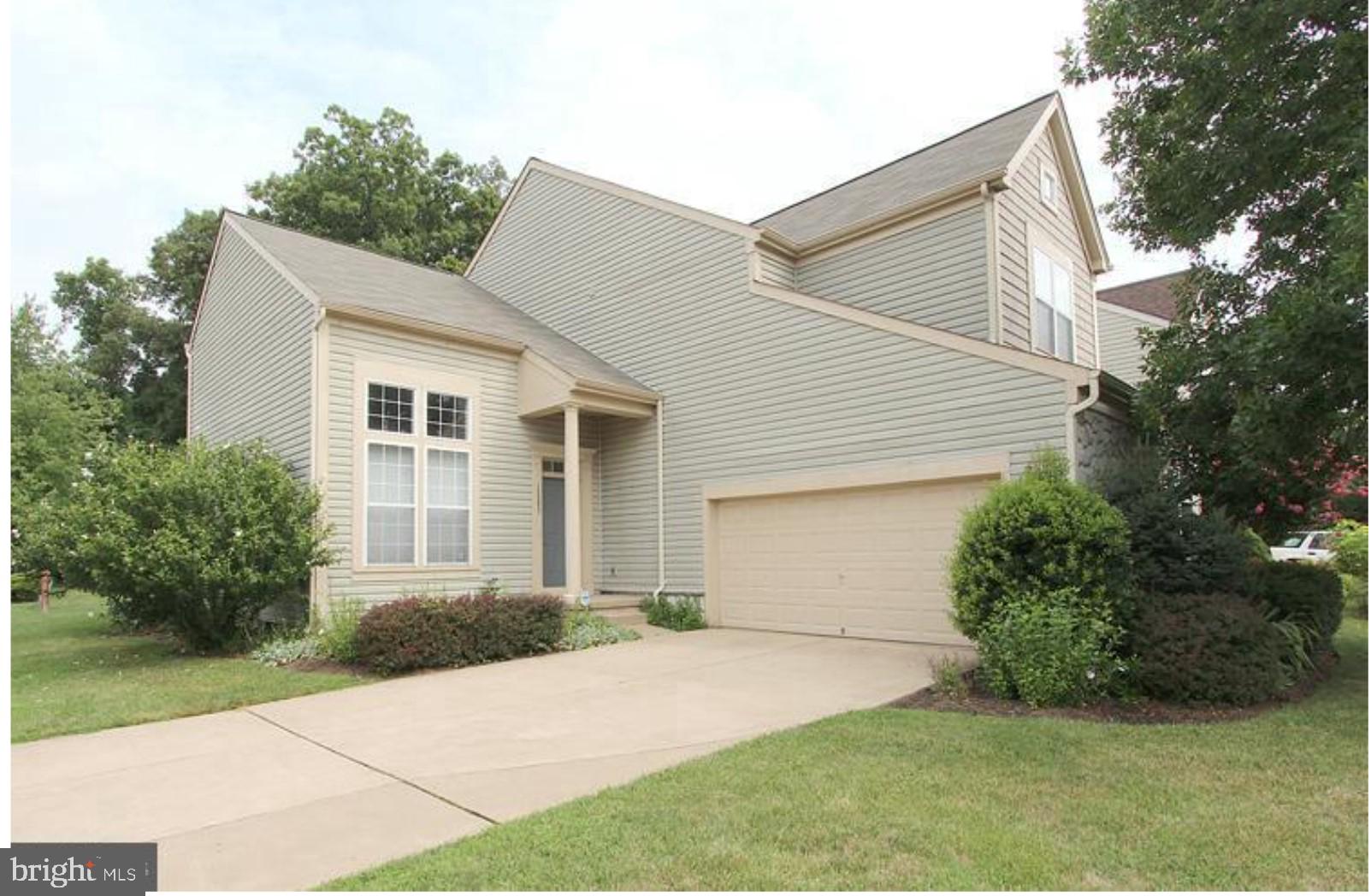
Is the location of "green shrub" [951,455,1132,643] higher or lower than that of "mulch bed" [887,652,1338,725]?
higher

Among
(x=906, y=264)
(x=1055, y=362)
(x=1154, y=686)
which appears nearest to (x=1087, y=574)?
(x=1154, y=686)

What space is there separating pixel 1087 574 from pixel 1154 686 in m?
1.02

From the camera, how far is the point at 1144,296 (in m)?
21.8

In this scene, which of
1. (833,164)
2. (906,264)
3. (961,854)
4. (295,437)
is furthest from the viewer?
(833,164)

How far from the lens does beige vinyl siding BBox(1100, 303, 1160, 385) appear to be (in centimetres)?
1864

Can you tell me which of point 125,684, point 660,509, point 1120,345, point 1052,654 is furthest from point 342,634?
point 1120,345

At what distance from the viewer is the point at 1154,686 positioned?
22.7 feet

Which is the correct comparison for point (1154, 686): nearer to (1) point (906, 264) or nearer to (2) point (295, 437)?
(1) point (906, 264)

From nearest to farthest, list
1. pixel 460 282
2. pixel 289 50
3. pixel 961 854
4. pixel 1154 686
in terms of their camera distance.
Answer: pixel 961 854, pixel 1154 686, pixel 289 50, pixel 460 282

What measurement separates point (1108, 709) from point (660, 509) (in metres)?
7.74

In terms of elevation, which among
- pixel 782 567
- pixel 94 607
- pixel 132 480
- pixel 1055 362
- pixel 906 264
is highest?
pixel 906 264

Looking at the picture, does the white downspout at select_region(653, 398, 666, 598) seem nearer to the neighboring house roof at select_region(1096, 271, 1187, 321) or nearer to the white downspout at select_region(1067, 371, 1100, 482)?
the white downspout at select_region(1067, 371, 1100, 482)

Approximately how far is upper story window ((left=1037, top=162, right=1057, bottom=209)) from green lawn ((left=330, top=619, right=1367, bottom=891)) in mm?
9921

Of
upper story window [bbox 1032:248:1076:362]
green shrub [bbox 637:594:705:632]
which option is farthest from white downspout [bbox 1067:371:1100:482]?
green shrub [bbox 637:594:705:632]
